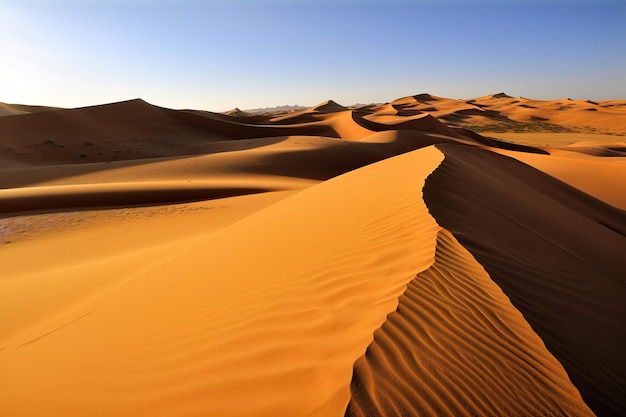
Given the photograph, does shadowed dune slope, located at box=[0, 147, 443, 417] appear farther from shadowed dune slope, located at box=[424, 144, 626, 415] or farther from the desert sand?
shadowed dune slope, located at box=[424, 144, 626, 415]

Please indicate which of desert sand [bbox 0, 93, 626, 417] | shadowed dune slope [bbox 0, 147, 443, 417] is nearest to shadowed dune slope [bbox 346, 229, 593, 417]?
desert sand [bbox 0, 93, 626, 417]

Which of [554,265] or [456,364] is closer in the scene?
[456,364]

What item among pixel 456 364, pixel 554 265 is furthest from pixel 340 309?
pixel 554 265

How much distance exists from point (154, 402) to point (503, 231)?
4066 mm

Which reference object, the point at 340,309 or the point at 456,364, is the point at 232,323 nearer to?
the point at 340,309

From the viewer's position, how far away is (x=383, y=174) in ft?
25.5

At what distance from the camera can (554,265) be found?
4.16m

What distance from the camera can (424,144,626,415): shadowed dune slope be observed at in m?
2.62

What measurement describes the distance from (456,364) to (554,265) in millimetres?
2643

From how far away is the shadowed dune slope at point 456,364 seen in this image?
1.93m

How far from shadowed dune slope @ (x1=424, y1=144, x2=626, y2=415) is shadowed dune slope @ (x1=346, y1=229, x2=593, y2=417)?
216mm

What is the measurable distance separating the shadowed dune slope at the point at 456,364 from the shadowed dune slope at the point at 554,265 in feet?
0.71

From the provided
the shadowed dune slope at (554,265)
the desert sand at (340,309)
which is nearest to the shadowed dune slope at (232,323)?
the desert sand at (340,309)

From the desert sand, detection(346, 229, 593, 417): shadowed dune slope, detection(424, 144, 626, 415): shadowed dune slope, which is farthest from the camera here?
detection(424, 144, 626, 415): shadowed dune slope
